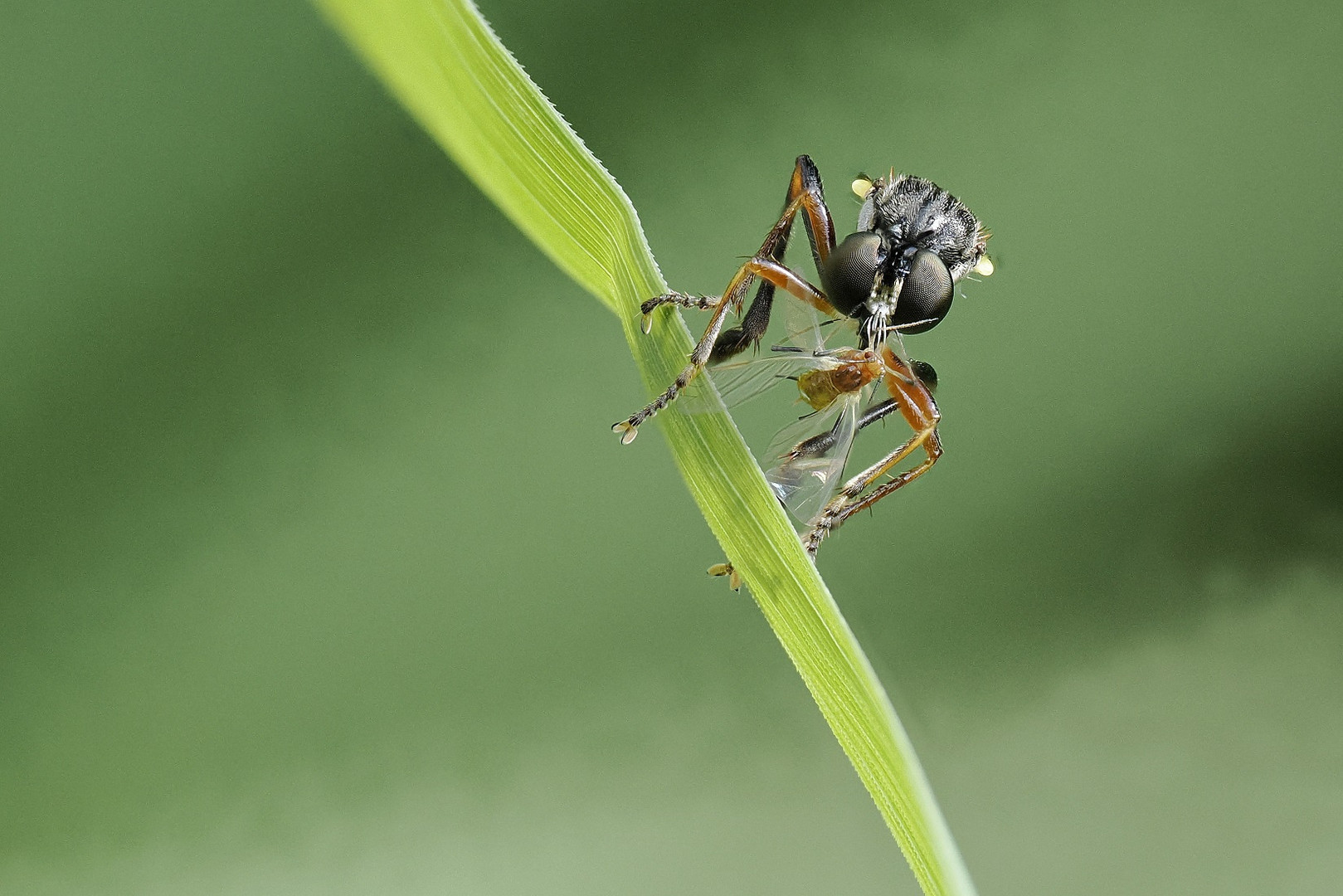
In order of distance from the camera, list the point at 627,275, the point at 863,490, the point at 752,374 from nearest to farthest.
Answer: the point at 627,275 → the point at 752,374 → the point at 863,490

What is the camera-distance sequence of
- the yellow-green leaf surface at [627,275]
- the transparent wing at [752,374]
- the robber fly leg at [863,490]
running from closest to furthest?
1. the yellow-green leaf surface at [627,275]
2. the transparent wing at [752,374]
3. the robber fly leg at [863,490]

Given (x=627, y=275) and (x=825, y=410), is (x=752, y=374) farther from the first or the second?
(x=627, y=275)

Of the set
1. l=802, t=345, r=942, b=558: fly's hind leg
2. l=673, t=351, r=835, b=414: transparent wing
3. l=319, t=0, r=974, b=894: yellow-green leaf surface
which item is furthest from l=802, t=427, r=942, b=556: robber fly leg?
l=319, t=0, r=974, b=894: yellow-green leaf surface

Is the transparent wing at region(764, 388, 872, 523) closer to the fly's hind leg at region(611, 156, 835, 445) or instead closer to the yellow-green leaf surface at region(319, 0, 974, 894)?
the fly's hind leg at region(611, 156, 835, 445)

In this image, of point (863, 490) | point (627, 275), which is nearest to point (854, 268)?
point (863, 490)

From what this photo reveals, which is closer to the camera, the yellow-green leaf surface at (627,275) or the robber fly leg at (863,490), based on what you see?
the yellow-green leaf surface at (627,275)

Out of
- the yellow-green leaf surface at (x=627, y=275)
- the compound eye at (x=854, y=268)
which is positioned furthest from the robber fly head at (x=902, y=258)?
the yellow-green leaf surface at (x=627, y=275)

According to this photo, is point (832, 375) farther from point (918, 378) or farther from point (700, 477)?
point (700, 477)

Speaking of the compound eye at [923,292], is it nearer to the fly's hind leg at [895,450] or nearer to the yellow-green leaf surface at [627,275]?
the fly's hind leg at [895,450]
